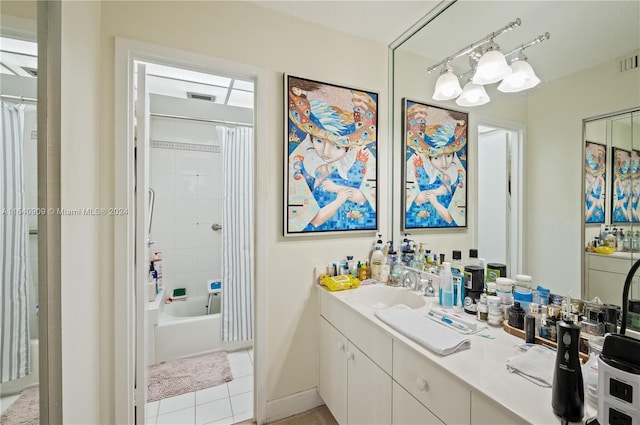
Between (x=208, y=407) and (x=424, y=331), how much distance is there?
5.16ft

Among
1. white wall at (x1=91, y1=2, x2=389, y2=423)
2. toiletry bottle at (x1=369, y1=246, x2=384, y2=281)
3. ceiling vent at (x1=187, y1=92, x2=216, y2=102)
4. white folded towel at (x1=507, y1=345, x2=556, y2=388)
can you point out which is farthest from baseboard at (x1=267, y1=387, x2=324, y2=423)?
ceiling vent at (x1=187, y1=92, x2=216, y2=102)

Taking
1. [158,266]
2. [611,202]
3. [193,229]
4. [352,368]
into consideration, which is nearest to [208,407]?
[352,368]

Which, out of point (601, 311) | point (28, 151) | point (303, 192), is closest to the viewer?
point (28, 151)

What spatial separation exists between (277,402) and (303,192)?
1.28 meters

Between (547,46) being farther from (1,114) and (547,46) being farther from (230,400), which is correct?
(230,400)

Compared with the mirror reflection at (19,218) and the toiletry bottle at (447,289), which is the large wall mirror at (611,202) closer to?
the toiletry bottle at (447,289)

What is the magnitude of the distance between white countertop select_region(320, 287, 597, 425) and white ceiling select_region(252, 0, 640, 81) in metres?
1.06

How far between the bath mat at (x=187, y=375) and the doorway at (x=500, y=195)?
204 cm

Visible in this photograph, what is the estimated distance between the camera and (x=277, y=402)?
1638 mm

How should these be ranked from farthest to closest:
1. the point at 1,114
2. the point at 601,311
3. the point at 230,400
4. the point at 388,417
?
1. the point at 230,400
2. the point at 388,417
3. the point at 601,311
4. the point at 1,114

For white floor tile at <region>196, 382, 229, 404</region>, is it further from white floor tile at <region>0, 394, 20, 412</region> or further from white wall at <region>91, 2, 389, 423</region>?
white floor tile at <region>0, 394, 20, 412</region>

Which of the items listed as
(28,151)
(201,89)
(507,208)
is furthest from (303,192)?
(201,89)

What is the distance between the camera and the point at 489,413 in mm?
706

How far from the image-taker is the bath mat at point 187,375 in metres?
1.93
